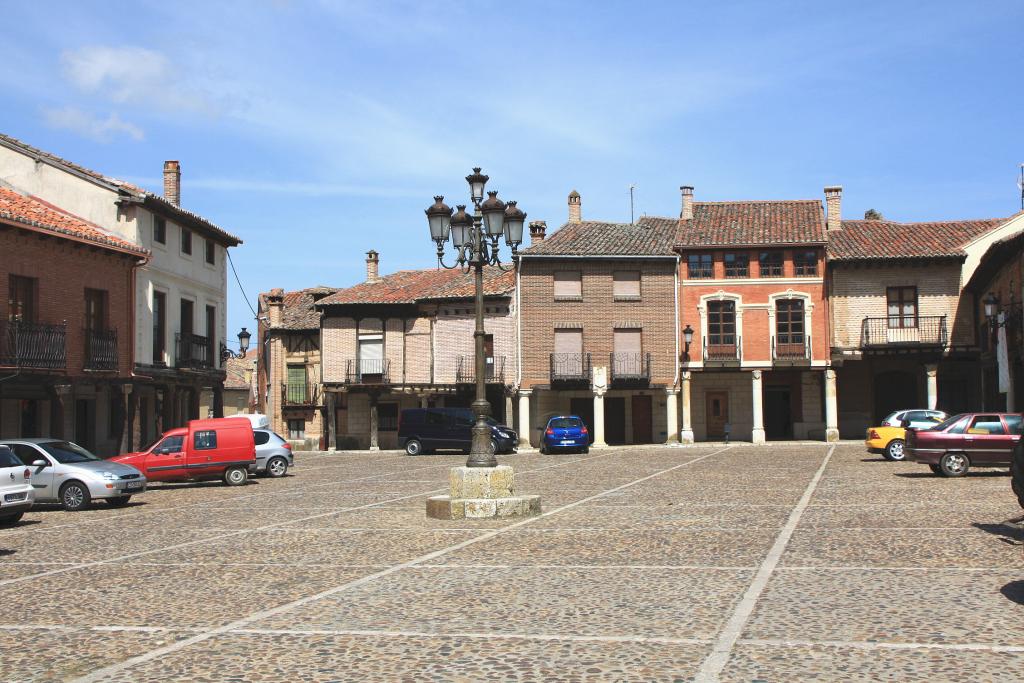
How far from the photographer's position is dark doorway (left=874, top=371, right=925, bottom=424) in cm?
4566

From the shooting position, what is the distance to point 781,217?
155ft

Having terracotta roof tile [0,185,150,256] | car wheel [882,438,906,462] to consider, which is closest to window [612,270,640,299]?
car wheel [882,438,906,462]

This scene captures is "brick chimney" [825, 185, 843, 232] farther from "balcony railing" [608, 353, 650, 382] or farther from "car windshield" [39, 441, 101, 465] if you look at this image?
"car windshield" [39, 441, 101, 465]

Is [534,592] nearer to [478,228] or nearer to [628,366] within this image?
[478,228]

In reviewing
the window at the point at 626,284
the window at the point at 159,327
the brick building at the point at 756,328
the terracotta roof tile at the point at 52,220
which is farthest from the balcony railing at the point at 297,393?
the terracotta roof tile at the point at 52,220

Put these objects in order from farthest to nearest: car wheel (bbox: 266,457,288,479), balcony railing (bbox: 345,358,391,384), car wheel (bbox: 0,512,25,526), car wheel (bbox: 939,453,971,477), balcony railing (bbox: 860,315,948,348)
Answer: balcony railing (bbox: 345,358,391,384), balcony railing (bbox: 860,315,948,348), car wheel (bbox: 266,457,288,479), car wheel (bbox: 939,453,971,477), car wheel (bbox: 0,512,25,526)

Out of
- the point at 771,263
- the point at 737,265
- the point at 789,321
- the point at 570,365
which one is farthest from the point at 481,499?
the point at 771,263

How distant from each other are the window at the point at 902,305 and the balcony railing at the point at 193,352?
2685cm

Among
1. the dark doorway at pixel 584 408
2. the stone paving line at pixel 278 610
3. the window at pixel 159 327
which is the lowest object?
the stone paving line at pixel 278 610

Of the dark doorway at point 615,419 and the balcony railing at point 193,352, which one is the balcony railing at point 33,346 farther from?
the dark doorway at point 615,419

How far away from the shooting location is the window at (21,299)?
26.8 metres

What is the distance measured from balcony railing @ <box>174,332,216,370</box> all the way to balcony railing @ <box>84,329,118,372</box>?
13.2 feet

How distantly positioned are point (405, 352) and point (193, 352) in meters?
14.5

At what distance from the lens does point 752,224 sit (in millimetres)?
46719
